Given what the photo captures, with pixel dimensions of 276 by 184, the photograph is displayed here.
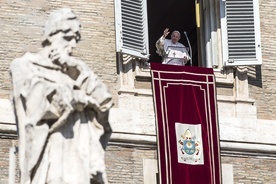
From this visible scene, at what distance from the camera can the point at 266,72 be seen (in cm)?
2794

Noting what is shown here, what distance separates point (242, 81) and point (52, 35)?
12.5 m

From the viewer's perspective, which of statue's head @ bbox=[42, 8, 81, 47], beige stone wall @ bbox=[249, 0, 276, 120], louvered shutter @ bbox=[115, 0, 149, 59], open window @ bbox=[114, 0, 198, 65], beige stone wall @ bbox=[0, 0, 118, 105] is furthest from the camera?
beige stone wall @ bbox=[249, 0, 276, 120]

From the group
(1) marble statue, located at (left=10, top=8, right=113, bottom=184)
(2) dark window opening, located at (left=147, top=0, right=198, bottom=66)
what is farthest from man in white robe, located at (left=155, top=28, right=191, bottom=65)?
(1) marble statue, located at (left=10, top=8, right=113, bottom=184)

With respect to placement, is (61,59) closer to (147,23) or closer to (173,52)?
(173,52)

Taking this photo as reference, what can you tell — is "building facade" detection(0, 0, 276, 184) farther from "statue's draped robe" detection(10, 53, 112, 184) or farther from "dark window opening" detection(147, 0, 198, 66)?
"statue's draped robe" detection(10, 53, 112, 184)

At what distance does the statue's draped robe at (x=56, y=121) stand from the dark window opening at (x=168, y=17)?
51.9 ft

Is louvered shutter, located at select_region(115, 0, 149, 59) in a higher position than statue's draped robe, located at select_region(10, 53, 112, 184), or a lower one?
higher

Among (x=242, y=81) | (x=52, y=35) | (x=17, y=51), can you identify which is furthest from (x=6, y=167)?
(x=52, y=35)

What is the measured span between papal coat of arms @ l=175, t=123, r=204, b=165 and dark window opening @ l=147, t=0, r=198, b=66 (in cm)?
431

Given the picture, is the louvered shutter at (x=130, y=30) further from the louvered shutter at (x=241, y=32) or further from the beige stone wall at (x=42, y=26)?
A: the louvered shutter at (x=241, y=32)

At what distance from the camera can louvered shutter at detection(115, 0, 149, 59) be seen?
87.7 ft

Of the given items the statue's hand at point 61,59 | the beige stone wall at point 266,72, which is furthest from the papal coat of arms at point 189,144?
the statue's hand at point 61,59

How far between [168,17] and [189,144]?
18.8 ft

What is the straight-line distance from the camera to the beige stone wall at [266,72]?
27.7 meters
